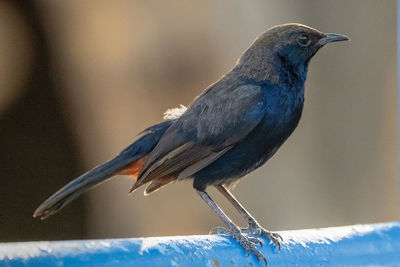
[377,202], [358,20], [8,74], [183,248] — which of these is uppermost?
[8,74]

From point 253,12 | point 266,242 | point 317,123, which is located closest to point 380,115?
point 317,123

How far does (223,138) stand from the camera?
4.39m

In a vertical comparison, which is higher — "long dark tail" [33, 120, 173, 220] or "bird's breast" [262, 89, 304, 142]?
"long dark tail" [33, 120, 173, 220]

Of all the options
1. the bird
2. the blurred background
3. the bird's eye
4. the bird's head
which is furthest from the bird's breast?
the blurred background

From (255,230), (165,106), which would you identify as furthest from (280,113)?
(165,106)

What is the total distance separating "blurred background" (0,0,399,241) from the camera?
773 cm

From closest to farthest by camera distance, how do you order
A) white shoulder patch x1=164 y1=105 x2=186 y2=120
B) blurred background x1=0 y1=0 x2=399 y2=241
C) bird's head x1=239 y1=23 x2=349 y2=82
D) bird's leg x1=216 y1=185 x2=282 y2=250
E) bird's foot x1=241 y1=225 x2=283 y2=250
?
1. bird's foot x1=241 y1=225 x2=283 y2=250
2. bird's leg x1=216 y1=185 x2=282 y2=250
3. bird's head x1=239 y1=23 x2=349 y2=82
4. white shoulder patch x1=164 y1=105 x2=186 y2=120
5. blurred background x1=0 y1=0 x2=399 y2=241

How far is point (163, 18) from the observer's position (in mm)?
7633

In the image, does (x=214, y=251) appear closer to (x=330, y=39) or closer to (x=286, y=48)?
(x=286, y=48)

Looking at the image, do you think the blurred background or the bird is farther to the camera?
the blurred background

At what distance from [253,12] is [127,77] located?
4.44 feet

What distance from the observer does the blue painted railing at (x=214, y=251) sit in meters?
2.49

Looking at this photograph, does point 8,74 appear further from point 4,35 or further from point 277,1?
point 277,1

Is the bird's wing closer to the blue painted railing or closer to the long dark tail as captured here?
the long dark tail
